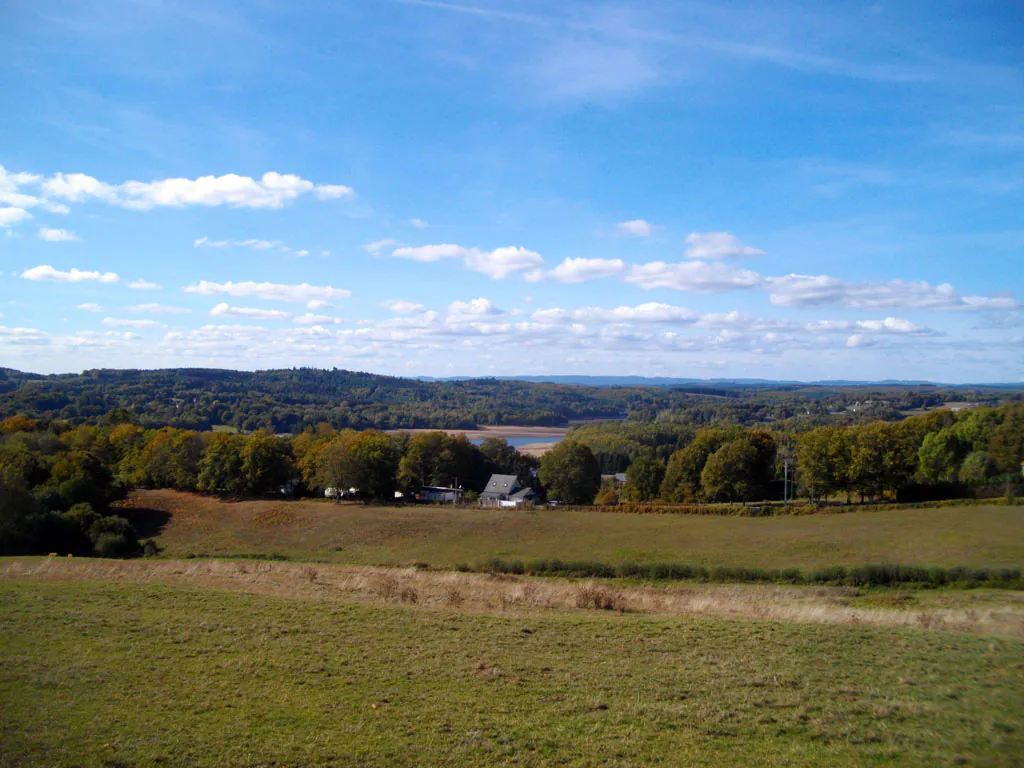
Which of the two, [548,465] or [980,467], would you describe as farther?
[548,465]

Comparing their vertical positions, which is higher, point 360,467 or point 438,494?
point 360,467

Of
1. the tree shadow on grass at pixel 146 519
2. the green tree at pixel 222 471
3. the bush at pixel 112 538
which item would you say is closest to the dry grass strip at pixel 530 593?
the bush at pixel 112 538

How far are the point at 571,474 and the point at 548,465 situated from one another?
3.35 metres

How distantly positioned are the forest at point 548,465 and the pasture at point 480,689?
30539mm

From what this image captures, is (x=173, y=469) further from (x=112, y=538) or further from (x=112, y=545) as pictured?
(x=112, y=545)

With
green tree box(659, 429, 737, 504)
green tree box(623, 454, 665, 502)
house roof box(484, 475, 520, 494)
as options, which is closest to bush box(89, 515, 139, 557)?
house roof box(484, 475, 520, 494)

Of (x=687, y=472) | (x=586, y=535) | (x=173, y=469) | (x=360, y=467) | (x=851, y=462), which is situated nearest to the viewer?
(x=586, y=535)

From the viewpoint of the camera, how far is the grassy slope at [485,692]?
8.38 m

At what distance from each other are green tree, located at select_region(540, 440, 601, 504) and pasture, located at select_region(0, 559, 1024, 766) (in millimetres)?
53597

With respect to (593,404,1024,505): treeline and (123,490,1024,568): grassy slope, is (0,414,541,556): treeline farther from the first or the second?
(593,404,1024,505): treeline

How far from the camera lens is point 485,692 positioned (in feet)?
35.4

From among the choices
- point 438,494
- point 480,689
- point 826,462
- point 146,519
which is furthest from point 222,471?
point 826,462

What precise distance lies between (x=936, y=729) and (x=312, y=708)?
9.32 meters

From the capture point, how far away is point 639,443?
107438 millimetres
